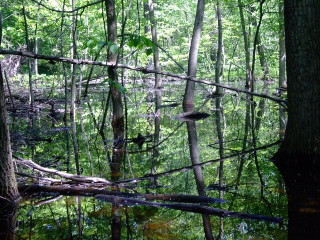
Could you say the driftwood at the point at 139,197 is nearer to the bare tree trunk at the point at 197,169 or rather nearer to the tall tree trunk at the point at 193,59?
the bare tree trunk at the point at 197,169

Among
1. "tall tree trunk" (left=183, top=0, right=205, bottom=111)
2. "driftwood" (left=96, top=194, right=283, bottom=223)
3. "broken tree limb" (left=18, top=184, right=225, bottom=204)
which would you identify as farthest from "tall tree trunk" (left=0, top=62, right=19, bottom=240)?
"tall tree trunk" (left=183, top=0, right=205, bottom=111)

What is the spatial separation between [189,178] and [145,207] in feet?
4.40

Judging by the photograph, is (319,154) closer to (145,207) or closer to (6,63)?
(145,207)

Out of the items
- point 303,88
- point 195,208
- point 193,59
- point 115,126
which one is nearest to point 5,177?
point 195,208

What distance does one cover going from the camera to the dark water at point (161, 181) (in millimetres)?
3381

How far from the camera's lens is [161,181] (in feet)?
16.5

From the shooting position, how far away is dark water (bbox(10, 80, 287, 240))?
3.38 meters

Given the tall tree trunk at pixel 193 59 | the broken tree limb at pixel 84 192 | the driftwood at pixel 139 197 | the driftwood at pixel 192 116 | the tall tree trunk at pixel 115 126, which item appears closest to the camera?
the driftwood at pixel 139 197

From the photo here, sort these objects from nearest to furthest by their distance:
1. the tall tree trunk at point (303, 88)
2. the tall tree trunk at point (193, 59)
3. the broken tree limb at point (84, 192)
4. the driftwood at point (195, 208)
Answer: the driftwood at point (195, 208)
the broken tree limb at point (84, 192)
the tall tree trunk at point (303, 88)
the tall tree trunk at point (193, 59)

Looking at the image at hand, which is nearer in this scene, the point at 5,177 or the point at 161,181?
the point at 5,177

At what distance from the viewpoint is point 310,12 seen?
206 inches

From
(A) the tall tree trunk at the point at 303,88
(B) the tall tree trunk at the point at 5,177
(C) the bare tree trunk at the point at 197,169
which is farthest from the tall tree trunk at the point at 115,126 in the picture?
(A) the tall tree trunk at the point at 303,88

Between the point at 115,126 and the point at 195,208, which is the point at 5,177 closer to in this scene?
the point at 195,208

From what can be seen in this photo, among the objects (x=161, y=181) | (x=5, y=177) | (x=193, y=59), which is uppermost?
(x=193, y=59)
